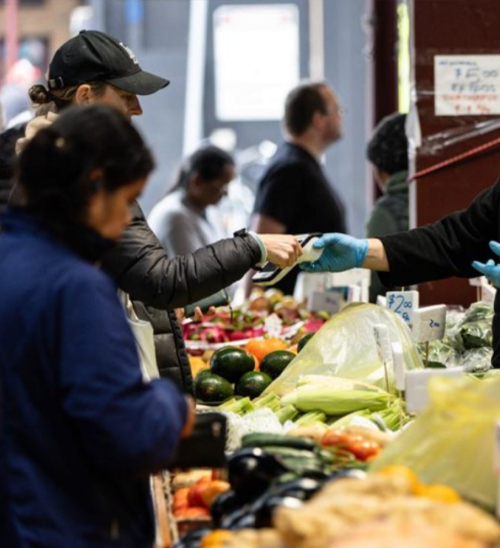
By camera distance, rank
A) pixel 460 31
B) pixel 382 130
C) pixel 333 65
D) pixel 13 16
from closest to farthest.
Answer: pixel 460 31 → pixel 382 130 → pixel 333 65 → pixel 13 16

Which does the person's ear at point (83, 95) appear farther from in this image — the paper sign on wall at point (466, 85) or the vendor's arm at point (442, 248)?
the paper sign on wall at point (466, 85)

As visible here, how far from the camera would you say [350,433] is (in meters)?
3.36

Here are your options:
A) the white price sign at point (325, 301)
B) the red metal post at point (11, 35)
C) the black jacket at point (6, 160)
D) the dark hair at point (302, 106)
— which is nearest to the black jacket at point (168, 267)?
the black jacket at point (6, 160)

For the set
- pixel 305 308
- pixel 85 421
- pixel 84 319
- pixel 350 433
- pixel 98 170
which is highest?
pixel 98 170

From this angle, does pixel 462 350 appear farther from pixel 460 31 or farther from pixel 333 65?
pixel 333 65

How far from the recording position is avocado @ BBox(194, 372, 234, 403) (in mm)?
4527

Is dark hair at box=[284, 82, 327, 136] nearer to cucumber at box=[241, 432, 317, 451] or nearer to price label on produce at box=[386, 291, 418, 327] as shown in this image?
price label on produce at box=[386, 291, 418, 327]

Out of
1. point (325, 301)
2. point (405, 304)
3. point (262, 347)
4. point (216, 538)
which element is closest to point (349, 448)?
point (216, 538)

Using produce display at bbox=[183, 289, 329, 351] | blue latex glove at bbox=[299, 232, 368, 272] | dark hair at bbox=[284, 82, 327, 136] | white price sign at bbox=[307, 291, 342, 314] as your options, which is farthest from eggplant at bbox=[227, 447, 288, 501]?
dark hair at bbox=[284, 82, 327, 136]

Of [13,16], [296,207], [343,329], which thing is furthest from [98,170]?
[13,16]

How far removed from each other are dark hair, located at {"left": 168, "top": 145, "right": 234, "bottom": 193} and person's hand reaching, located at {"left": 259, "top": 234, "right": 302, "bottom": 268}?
13.5 feet

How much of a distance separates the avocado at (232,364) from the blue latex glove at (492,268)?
35.4 inches

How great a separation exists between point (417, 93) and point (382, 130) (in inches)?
38.4

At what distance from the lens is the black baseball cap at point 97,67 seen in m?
4.10
